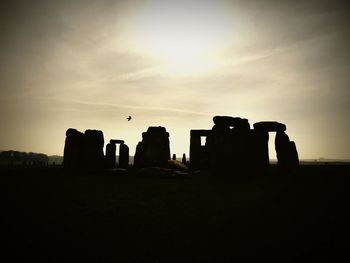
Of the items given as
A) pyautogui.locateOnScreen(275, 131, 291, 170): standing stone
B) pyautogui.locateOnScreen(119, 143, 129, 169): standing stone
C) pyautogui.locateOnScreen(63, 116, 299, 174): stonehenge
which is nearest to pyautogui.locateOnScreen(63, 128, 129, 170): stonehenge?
pyautogui.locateOnScreen(63, 116, 299, 174): stonehenge

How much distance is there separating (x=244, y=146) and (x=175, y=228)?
29.5 ft

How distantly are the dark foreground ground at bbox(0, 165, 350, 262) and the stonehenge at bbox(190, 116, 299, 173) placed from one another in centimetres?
534

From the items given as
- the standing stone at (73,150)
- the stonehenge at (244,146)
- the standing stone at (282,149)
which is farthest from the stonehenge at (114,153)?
the standing stone at (282,149)

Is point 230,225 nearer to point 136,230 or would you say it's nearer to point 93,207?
point 136,230

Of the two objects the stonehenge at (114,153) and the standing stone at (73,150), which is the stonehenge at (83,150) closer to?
the standing stone at (73,150)

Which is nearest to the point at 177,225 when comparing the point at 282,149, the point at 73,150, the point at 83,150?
the point at 282,149

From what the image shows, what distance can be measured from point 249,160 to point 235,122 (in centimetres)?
216

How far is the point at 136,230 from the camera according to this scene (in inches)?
153

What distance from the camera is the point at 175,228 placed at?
13.1ft

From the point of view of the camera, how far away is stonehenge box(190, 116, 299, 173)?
11.9 meters

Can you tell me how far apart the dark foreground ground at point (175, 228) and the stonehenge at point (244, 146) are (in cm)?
534

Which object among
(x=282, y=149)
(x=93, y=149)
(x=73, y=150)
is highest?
(x=282, y=149)

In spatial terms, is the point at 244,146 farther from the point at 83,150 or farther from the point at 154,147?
the point at 83,150

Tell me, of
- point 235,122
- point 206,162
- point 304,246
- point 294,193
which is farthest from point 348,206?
point 206,162
